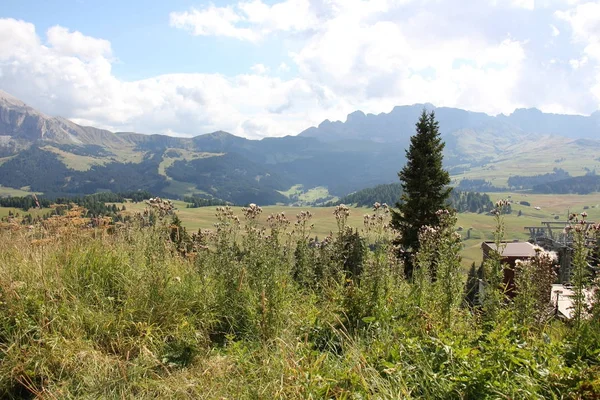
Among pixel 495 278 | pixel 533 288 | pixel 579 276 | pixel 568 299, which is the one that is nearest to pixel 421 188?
pixel 568 299

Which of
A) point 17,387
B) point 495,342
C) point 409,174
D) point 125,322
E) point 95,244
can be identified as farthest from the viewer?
point 409,174

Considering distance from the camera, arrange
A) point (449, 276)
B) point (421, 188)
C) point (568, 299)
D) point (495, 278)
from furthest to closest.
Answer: point (421, 188)
point (568, 299)
point (495, 278)
point (449, 276)

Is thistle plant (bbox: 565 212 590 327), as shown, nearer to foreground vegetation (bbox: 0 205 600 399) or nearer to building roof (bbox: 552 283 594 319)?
building roof (bbox: 552 283 594 319)

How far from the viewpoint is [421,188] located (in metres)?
28.4

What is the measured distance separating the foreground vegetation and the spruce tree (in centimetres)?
2160

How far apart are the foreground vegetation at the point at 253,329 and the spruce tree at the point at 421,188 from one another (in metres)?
21.6

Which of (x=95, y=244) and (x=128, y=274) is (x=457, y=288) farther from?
(x=95, y=244)

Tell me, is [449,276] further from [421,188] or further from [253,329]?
[421,188]

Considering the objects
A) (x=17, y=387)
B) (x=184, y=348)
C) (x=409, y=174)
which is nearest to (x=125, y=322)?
(x=184, y=348)

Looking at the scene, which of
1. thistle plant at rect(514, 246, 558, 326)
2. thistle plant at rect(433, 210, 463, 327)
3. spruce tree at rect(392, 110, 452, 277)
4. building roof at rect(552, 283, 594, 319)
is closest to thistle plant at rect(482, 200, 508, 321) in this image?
thistle plant at rect(514, 246, 558, 326)

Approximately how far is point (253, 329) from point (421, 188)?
2509cm

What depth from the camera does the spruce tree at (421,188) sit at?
28.0 metres

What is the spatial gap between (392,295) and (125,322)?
147 inches

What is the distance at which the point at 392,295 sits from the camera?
5.84 metres
